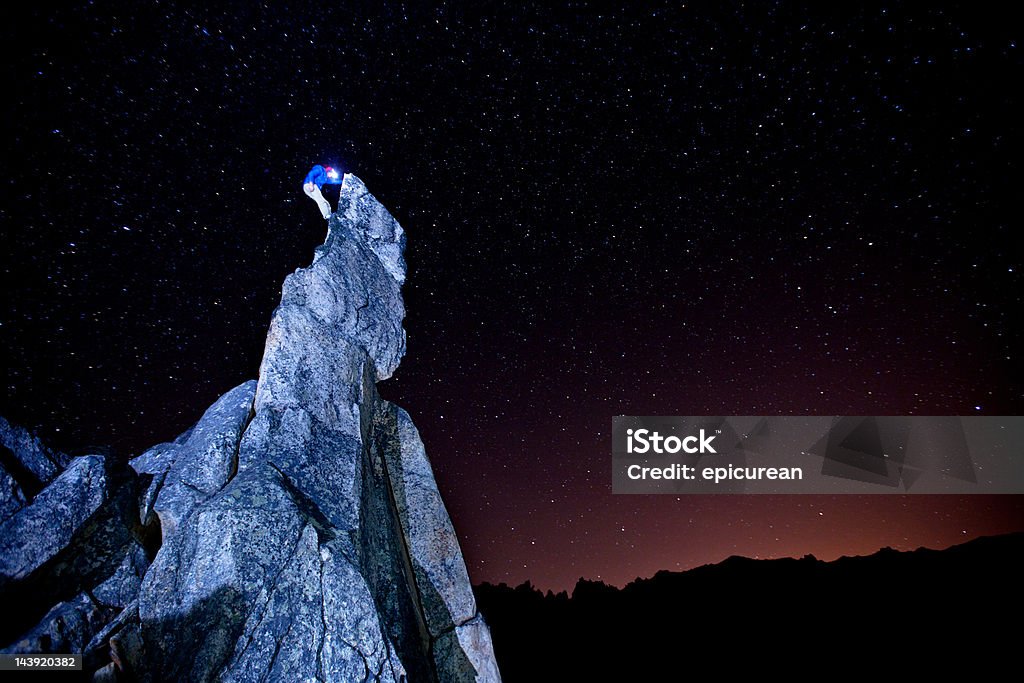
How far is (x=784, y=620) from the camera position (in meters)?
76.9

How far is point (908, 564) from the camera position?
84.8 meters

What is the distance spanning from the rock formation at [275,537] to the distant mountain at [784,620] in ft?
184

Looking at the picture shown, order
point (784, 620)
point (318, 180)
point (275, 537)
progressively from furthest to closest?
point (784, 620) < point (318, 180) < point (275, 537)

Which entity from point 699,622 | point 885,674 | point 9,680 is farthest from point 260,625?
point 699,622

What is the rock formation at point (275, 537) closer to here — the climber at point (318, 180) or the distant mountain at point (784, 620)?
the climber at point (318, 180)

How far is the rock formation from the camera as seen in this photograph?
758cm

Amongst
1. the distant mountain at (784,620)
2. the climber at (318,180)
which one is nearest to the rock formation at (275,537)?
the climber at (318,180)

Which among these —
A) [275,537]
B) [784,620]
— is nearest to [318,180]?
[275,537]

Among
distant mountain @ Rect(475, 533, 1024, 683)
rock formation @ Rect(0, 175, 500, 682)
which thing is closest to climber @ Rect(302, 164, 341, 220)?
rock formation @ Rect(0, 175, 500, 682)

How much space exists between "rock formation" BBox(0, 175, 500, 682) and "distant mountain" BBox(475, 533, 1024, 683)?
56.1 m

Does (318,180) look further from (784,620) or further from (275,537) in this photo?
(784,620)

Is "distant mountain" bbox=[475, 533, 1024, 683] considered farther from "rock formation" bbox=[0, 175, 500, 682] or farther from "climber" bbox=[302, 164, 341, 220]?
"climber" bbox=[302, 164, 341, 220]

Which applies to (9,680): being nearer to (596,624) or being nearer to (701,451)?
(701,451)

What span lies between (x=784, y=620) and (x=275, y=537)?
92638 mm
